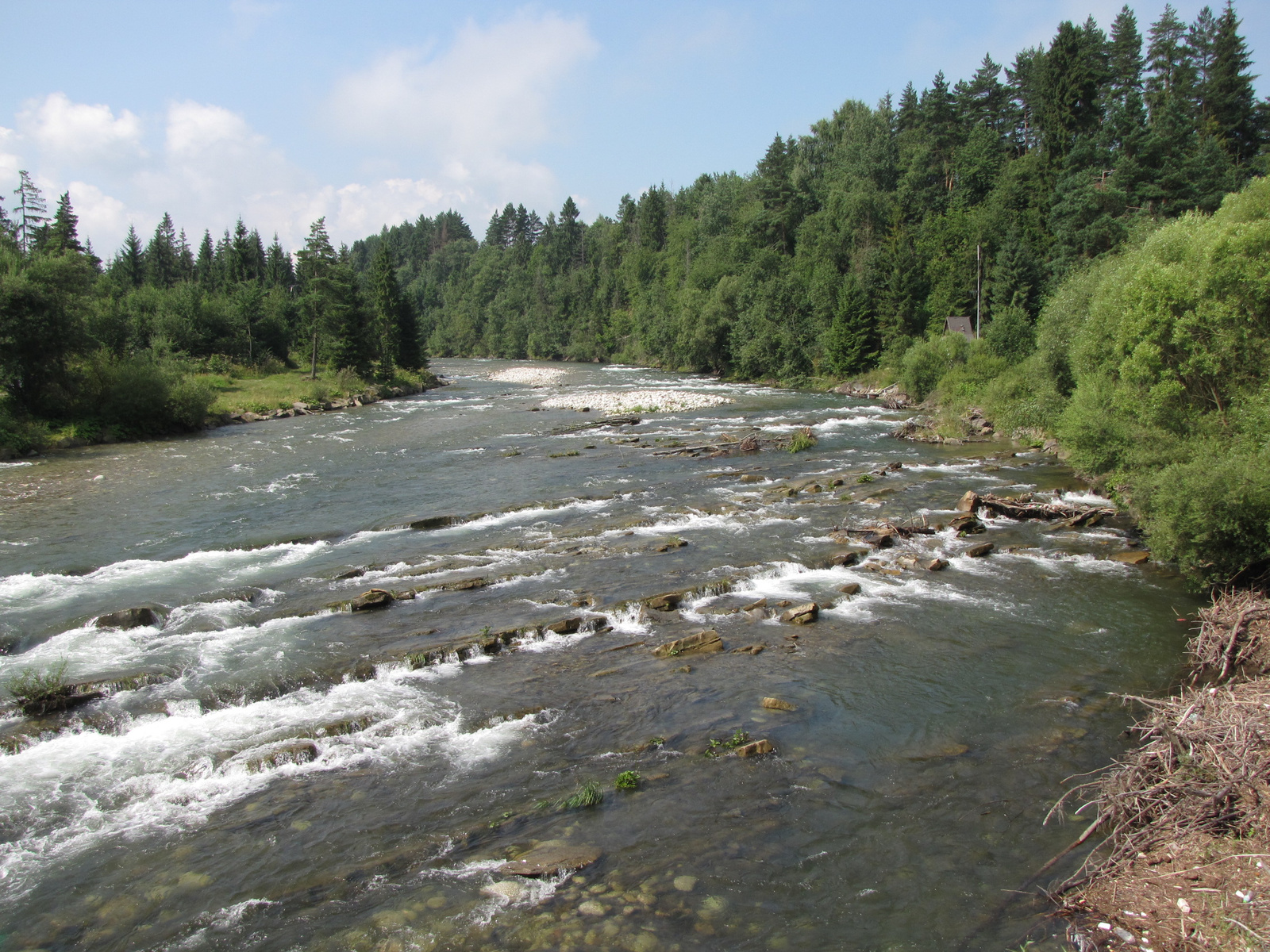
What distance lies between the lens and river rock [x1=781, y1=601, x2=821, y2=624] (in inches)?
634

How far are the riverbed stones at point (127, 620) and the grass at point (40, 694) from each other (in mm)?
3175

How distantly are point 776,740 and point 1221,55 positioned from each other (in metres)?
89.0

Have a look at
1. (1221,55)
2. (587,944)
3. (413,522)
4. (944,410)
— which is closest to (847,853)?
(587,944)

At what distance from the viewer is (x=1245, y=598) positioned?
45.0 ft

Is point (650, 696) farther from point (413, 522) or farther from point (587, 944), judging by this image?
point (413, 522)

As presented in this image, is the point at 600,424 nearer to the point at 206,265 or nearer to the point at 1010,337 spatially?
the point at 1010,337

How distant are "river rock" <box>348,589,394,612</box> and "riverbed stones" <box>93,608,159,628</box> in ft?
13.8

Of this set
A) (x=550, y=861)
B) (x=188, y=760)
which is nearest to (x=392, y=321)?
(x=188, y=760)

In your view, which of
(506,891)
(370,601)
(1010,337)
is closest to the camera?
(506,891)

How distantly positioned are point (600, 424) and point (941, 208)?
65.3m

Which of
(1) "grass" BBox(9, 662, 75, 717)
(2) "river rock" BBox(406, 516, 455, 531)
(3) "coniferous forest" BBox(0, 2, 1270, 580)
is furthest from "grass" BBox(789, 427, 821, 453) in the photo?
(1) "grass" BBox(9, 662, 75, 717)

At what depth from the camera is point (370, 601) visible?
16969 mm

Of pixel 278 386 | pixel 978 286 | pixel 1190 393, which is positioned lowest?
pixel 1190 393

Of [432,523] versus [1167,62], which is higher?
[1167,62]
